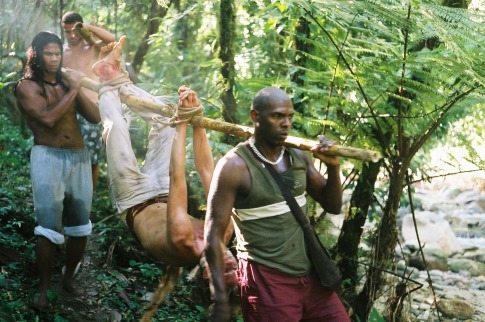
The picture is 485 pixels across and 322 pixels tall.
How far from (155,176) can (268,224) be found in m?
1.41

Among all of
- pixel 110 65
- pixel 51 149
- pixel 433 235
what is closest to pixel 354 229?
pixel 110 65

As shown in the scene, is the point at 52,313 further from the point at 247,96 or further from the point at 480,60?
the point at 480,60

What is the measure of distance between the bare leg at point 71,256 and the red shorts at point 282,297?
2.30 m

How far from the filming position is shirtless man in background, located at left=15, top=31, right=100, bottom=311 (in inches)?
207

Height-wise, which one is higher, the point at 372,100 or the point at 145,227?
the point at 372,100

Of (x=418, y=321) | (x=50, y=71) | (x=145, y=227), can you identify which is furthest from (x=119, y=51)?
(x=418, y=321)

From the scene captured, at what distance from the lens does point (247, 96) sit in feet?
21.7

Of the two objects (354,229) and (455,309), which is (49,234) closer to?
(354,229)

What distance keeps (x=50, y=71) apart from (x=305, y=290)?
3.09 metres

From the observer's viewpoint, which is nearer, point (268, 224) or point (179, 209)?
point (268, 224)

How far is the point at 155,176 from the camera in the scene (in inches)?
189

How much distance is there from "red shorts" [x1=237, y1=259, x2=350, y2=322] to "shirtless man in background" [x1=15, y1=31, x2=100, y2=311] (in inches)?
88.8

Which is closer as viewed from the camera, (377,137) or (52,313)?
(52,313)

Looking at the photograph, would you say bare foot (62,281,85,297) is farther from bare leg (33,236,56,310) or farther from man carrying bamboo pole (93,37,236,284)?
man carrying bamboo pole (93,37,236,284)
